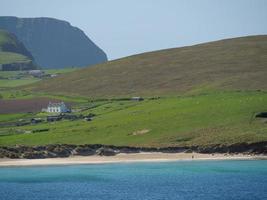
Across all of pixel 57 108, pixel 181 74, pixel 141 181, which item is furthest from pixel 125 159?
pixel 181 74

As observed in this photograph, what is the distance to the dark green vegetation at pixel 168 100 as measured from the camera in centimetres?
10131

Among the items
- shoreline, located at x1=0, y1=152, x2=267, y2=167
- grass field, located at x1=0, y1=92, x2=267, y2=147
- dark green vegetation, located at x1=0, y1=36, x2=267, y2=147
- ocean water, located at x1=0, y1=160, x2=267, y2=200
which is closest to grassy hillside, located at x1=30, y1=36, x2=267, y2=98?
dark green vegetation, located at x1=0, y1=36, x2=267, y2=147

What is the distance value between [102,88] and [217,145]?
267 feet

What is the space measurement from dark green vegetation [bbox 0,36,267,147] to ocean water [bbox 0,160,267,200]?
12.3m

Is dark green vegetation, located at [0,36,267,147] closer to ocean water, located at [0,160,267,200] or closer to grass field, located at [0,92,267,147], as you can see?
grass field, located at [0,92,267,147]

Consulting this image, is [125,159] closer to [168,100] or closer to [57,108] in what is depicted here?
[168,100]

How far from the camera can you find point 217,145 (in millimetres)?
92562

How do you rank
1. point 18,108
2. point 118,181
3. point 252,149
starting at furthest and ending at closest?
point 18,108
point 252,149
point 118,181

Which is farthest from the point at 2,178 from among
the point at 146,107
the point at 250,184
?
the point at 146,107

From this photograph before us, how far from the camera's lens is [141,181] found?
242 feet

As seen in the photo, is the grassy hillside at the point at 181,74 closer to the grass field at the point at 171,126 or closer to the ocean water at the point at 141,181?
the grass field at the point at 171,126

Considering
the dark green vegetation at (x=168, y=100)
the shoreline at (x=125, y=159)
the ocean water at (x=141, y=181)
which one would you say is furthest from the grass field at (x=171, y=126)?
the ocean water at (x=141, y=181)

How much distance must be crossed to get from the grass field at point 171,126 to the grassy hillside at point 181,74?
22539mm

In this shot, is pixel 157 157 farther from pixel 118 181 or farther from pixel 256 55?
pixel 256 55
